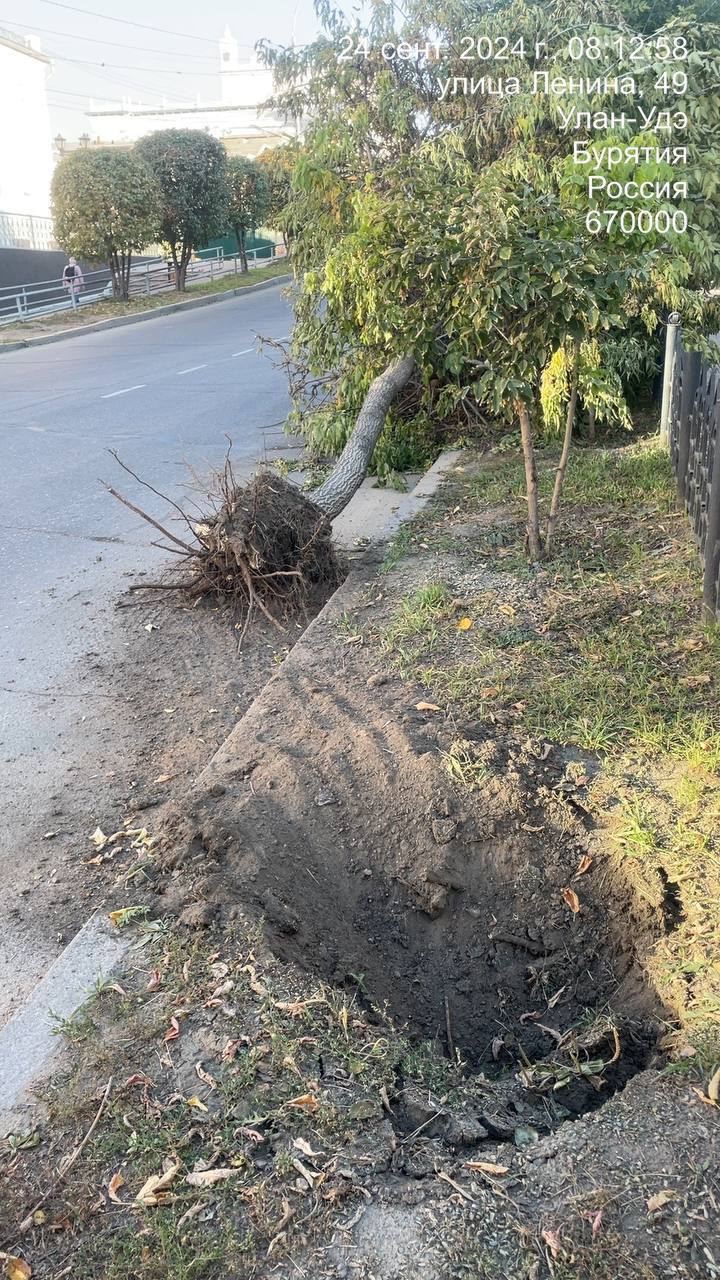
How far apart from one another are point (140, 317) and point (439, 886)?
2358 cm

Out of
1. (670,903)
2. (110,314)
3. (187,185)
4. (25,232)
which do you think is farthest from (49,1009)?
(25,232)

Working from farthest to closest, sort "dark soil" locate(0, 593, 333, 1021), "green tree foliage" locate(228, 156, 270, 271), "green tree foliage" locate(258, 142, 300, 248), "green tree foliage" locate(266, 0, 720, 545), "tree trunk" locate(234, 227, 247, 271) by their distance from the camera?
"tree trunk" locate(234, 227, 247, 271) < "green tree foliage" locate(228, 156, 270, 271) < "green tree foliage" locate(258, 142, 300, 248) < "green tree foliage" locate(266, 0, 720, 545) < "dark soil" locate(0, 593, 333, 1021)

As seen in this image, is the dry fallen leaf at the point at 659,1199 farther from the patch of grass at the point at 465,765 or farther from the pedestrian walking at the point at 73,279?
the pedestrian walking at the point at 73,279

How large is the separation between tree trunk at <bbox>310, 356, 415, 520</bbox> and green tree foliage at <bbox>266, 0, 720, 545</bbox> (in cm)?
22

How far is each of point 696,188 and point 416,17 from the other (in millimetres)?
2968

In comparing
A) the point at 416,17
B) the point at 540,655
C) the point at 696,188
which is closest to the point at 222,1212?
the point at 540,655

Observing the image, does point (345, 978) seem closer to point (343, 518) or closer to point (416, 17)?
point (343, 518)

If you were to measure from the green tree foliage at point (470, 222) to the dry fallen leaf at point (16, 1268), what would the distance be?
433 centimetres

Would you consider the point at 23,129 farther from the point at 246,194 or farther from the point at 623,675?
the point at 623,675

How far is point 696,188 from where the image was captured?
8227mm

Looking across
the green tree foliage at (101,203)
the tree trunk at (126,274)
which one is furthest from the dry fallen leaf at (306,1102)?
the tree trunk at (126,274)

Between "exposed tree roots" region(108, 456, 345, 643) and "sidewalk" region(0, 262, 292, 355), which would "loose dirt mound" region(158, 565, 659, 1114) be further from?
"sidewalk" region(0, 262, 292, 355)

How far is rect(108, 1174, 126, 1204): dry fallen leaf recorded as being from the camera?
2141 mm

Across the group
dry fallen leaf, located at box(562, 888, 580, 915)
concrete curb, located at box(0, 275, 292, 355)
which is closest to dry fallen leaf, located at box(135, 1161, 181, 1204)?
dry fallen leaf, located at box(562, 888, 580, 915)
